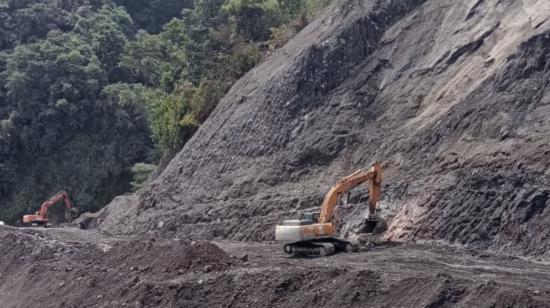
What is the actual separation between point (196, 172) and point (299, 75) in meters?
5.11

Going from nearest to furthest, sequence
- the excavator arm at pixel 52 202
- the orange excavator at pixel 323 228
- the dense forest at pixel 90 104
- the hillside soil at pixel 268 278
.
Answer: the hillside soil at pixel 268 278
the orange excavator at pixel 323 228
the excavator arm at pixel 52 202
the dense forest at pixel 90 104

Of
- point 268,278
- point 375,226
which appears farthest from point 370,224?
point 268,278

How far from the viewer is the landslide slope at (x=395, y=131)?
19.1 metres

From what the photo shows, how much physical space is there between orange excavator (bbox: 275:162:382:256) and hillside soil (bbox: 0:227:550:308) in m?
0.46

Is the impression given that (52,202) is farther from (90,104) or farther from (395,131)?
(395,131)

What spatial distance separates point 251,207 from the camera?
24.9 meters

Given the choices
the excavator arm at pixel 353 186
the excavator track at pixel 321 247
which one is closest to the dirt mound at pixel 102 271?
the excavator track at pixel 321 247

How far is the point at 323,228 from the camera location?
1880cm

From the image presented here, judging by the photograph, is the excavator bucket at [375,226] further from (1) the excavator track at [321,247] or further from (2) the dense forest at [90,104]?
(2) the dense forest at [90,104]

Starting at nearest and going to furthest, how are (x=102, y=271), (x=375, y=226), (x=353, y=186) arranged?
1. (x=102, y=271)
2. (x=353, y=186)
3. (x=375, y=226)

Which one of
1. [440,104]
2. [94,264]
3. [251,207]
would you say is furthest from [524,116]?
[94,264]

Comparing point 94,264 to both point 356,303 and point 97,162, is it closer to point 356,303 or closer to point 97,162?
point 356,303

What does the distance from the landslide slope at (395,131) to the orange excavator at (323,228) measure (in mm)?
1323

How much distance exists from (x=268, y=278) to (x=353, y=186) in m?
5.54
